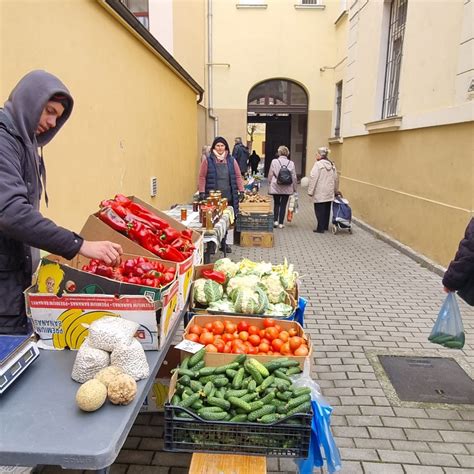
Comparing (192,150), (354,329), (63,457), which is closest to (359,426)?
(354,329)

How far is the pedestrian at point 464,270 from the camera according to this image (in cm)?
298

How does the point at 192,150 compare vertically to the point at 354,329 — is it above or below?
above

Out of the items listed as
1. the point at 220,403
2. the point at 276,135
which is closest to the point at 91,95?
the point at 220,403

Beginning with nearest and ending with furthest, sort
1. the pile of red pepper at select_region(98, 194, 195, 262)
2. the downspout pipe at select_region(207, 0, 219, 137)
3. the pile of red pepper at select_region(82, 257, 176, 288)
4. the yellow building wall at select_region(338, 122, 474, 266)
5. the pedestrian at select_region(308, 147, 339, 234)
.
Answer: the pile of red pepper at select_region(82, 257, 176, 288) < the pile of red pepper at select_region(98, 194, 195, 262) < the yellow building wall at select_region(338, 122, 474, 266) < the pedestrian at select_region(308, 147, 339, 234) < the downspout pipe at select_region(207, 0, 219, 137)

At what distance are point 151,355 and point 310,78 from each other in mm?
16527

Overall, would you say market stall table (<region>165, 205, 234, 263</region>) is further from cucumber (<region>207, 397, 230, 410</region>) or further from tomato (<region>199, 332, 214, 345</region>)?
cucumber (<region>207, 397, 230, 410</region>)

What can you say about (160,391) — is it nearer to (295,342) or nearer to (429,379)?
(295,342)

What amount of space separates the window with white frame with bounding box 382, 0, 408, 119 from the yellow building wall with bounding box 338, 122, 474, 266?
0.69 metres

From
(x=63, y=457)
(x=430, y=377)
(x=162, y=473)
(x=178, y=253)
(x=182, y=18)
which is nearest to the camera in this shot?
(x=63, y=457)

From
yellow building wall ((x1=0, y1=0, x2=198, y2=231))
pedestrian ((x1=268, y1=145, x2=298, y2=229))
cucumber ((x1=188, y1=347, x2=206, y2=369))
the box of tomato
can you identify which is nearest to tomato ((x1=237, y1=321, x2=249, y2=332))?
the box of tomato

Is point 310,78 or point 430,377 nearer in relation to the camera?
point 430,377

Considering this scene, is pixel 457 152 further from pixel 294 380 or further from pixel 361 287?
pixel 294 380

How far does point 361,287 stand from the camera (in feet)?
19.4

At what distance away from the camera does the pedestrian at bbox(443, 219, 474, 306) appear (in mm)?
2984
